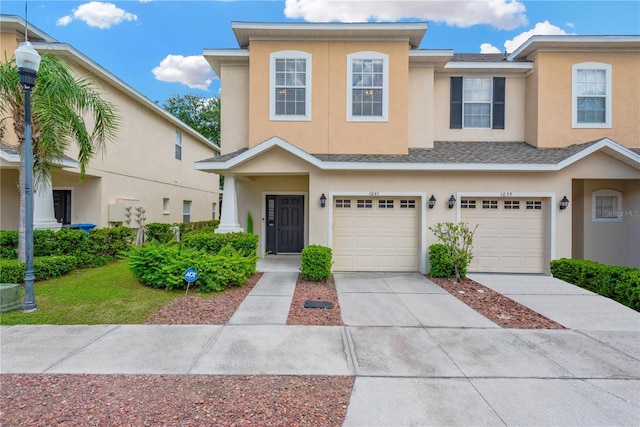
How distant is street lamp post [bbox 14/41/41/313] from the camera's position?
526 centimetres

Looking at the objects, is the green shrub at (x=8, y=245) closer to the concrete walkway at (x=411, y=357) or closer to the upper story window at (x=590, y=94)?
the concrete walkway at (x=411, y=357)

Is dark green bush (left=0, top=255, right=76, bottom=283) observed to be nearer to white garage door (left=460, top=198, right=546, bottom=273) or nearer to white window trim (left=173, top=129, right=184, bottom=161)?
white window trim (left=173, top=129, right=184, bottom=161)

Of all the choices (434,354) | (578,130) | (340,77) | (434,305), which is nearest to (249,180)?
(340,77)

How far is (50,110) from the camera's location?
6.85 m

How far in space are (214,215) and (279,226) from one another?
1272 centimetres

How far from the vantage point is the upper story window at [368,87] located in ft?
31.4

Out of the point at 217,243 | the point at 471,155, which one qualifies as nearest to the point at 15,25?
the point at 217,243

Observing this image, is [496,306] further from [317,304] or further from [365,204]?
[365,204]

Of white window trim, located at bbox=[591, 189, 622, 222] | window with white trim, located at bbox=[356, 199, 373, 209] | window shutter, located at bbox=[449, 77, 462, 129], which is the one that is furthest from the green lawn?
white window trim, located at bbox=[591, 189, 622, 222]

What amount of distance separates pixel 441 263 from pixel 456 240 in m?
0.74

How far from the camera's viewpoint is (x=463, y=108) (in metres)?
10.8

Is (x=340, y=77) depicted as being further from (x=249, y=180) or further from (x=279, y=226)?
(x=279, y=226)

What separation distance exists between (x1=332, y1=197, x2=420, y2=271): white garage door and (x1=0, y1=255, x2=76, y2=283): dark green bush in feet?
23.6

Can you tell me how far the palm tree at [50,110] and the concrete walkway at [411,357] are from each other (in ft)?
14.9
